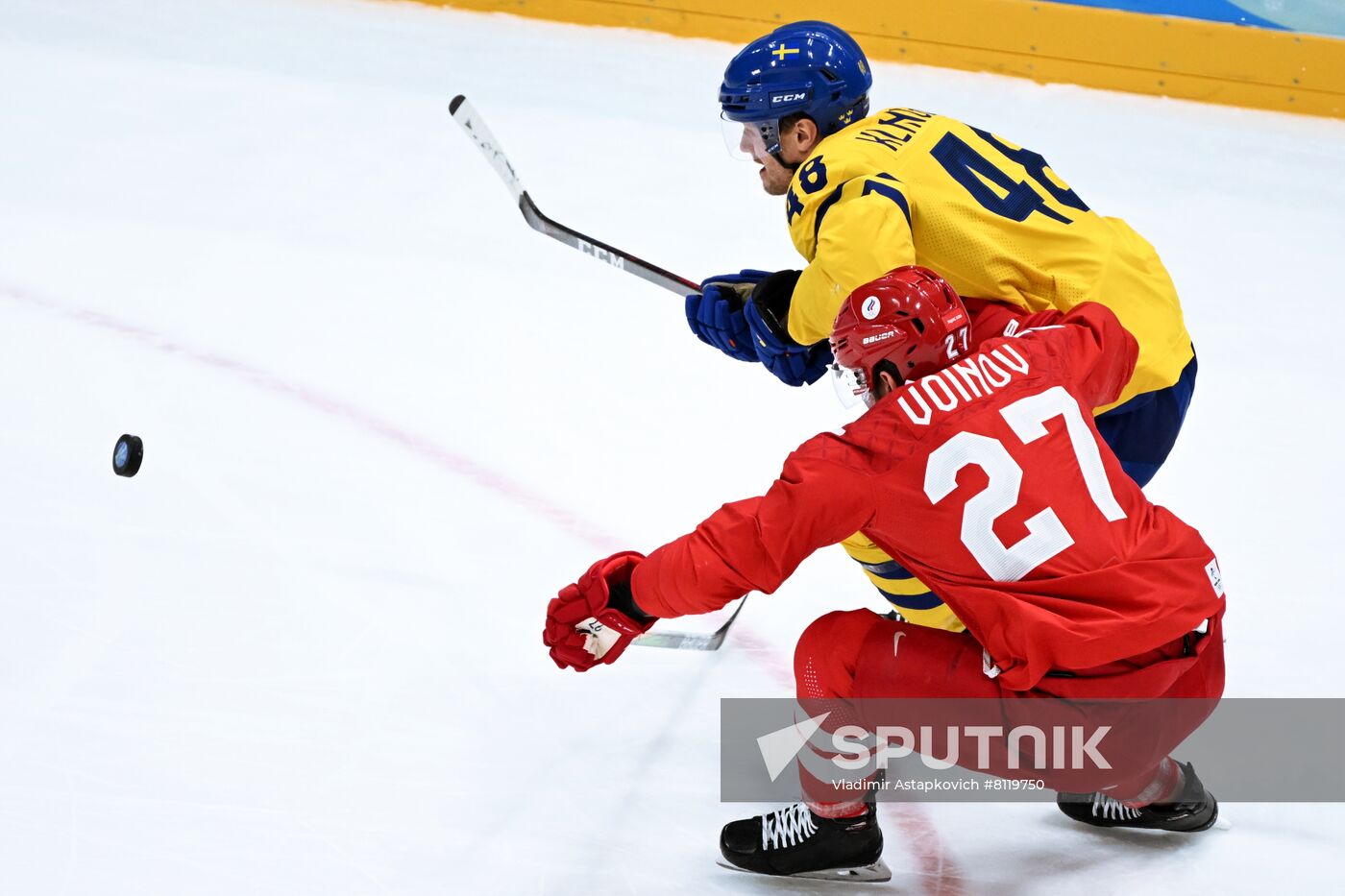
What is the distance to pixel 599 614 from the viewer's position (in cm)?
215

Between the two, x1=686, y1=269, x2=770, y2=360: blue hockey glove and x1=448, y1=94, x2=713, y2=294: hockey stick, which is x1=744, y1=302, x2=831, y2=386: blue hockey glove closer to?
x1=686, y1=269, x2=770, y2=360: blue hockey glove

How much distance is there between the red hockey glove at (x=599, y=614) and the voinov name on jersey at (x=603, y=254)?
1.38 metres

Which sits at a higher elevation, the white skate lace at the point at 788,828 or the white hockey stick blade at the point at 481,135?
the white hockey stick blade at the point at 481,135

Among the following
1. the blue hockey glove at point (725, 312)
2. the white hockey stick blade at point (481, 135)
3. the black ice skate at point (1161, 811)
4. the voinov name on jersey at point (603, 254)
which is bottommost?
the black ice skate at point (1161, 811)

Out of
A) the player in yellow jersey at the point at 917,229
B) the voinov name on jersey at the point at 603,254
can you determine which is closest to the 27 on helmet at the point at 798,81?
the player in yellow jersey at the point at 917,229

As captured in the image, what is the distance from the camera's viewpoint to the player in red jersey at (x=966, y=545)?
1954mm

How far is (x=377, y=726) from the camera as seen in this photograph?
251 cm

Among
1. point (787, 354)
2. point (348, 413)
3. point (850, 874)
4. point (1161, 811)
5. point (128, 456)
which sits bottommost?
point (850, 874)

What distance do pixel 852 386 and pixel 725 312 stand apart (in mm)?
761

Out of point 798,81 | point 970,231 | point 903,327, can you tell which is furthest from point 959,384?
point 798,81

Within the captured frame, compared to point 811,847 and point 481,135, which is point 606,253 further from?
point 811,847

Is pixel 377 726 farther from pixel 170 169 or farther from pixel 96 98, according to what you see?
pixel 96 98

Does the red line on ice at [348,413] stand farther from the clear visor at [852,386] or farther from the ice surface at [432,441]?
the clear visor at [852,386]

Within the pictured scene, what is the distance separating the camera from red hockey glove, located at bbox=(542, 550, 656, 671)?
2146mm
